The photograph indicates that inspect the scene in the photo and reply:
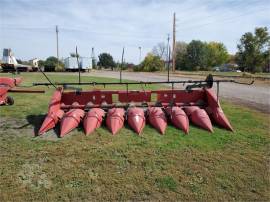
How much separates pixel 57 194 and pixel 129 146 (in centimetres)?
149

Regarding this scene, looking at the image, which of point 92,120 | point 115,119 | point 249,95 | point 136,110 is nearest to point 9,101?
point 92,120

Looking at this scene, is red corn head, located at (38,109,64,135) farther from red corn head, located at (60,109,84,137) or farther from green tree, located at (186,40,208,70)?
green tree, located at (186,40,208,70)

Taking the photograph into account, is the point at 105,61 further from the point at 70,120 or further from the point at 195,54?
the point at 70,120

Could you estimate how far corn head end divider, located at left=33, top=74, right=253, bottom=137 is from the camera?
4.96 meters

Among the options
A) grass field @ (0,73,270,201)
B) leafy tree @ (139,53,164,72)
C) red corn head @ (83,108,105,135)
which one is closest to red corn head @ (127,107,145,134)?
grass field @ (0,73,270,201)

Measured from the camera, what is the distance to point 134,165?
3777 mm

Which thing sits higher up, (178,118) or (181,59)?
(181,59)

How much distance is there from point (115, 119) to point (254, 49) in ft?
95.1

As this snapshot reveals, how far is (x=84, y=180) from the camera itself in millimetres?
3377

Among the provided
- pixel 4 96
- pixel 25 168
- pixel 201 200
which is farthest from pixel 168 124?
pixel 4 96

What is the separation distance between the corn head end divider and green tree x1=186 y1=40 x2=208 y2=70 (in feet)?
171

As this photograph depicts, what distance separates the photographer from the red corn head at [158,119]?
16.3ft

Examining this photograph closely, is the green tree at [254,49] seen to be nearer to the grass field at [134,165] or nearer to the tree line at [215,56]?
the tree line at [215,56]

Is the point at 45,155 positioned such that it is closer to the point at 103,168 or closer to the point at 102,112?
the point at 103,168
